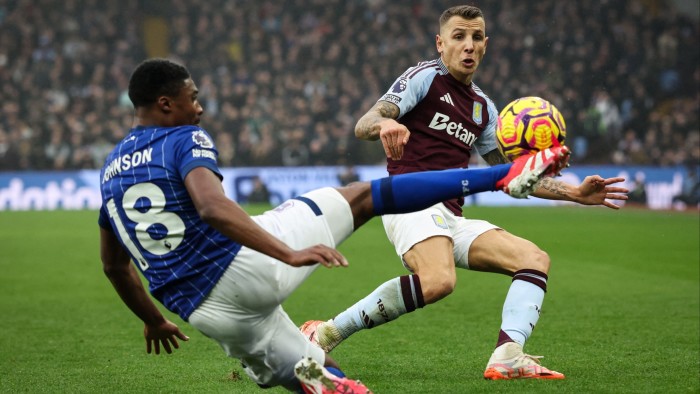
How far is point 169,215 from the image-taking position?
3932mm

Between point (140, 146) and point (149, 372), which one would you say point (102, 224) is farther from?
point (149, 372)

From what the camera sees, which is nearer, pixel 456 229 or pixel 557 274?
pixel 456 229

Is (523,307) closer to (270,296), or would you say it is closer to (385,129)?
(385,129)

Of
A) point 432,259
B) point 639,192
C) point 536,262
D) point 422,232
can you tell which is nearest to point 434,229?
point 422,232

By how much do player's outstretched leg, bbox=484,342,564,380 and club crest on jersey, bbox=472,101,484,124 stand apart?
1620 mm

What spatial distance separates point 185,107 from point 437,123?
240 centimetres

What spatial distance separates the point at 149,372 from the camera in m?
5.85

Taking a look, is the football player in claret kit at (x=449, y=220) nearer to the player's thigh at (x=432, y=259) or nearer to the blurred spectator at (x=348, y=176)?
the player's thigh at (x=432, y=259)

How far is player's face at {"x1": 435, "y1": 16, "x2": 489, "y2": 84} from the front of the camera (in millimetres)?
6180

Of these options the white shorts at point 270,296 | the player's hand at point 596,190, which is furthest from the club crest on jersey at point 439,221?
the white shorts at point 270,296

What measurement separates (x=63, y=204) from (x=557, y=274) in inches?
562

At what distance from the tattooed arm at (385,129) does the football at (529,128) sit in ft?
1.75

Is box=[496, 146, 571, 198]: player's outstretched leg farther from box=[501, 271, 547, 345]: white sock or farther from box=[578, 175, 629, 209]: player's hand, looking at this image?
box=[501, 271, 547, 345]: white sock

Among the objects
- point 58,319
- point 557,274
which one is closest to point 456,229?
point 58,319
